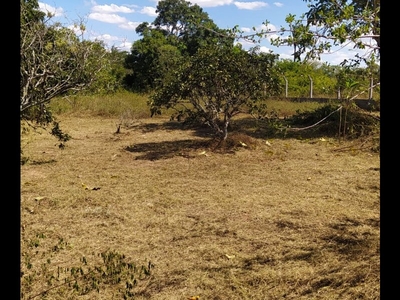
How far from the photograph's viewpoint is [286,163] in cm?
750

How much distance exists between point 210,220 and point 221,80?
4.24 metres

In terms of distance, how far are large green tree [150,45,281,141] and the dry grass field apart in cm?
106

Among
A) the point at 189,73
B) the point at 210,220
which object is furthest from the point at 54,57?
the point at 189,73

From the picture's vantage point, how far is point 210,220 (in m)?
4.57

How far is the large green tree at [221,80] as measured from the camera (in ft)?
26.5

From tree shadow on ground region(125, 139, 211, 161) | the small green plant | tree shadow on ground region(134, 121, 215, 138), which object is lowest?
the small green plant

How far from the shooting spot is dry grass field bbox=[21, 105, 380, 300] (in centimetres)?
314

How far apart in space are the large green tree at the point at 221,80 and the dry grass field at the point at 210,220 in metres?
1.06

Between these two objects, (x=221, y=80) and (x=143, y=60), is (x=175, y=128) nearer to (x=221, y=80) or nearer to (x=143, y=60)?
(x=221, y=80)

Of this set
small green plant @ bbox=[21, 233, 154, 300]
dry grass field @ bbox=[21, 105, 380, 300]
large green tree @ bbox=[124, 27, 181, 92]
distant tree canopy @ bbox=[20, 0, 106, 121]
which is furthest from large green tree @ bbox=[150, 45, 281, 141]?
large green tree @ bbox=[124, 27, 181, 92]

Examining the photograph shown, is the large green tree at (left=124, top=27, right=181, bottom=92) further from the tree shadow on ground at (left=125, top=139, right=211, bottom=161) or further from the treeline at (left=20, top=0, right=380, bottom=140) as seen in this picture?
the tree shadow on ground at (left=125, top=139, right=211, bottom=161)

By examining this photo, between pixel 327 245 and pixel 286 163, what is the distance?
3797mm

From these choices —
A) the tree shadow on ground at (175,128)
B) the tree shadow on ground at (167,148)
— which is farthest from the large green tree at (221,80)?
the tree shadow on ground at (175,128)
